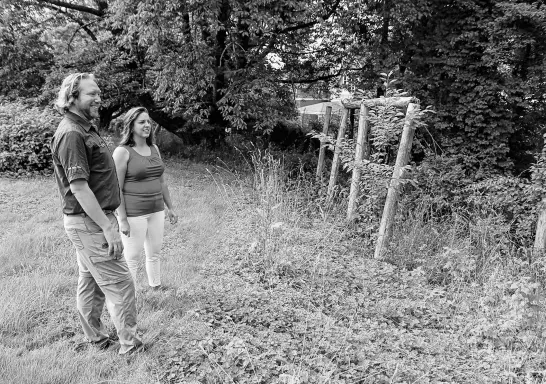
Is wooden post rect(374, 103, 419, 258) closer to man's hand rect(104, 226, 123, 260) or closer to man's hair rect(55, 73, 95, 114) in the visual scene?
man's hand rect(104, 226, 123, 260)

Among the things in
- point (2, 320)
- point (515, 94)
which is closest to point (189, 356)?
point (2, 320)

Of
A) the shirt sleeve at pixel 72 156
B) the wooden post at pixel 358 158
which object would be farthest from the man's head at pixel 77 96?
the wooden post at pixel 358 158

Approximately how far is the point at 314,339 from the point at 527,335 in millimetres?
1913

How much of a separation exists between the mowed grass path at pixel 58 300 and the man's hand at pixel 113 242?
2.61ft

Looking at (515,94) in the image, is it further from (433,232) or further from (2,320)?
(2,320)

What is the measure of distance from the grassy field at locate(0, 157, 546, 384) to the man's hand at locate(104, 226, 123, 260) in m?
0.80

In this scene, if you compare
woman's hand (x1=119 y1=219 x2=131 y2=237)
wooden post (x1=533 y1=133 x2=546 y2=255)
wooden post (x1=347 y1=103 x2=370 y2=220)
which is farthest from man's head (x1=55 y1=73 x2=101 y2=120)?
wooden post (x1=533 y1=133 x2=546 y2=255)

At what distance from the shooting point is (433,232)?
5.89m

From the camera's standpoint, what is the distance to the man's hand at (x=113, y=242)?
2.52 metres

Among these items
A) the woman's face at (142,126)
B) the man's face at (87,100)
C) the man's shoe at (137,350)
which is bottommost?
the man's shoe at (137,350)

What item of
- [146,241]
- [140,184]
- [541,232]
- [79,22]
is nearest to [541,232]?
[541,232]

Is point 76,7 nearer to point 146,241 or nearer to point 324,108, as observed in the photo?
point 324,108

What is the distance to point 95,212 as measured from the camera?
2.45 m

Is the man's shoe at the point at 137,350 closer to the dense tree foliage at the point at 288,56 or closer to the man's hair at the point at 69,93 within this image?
the man's hair at the point at 69,93
